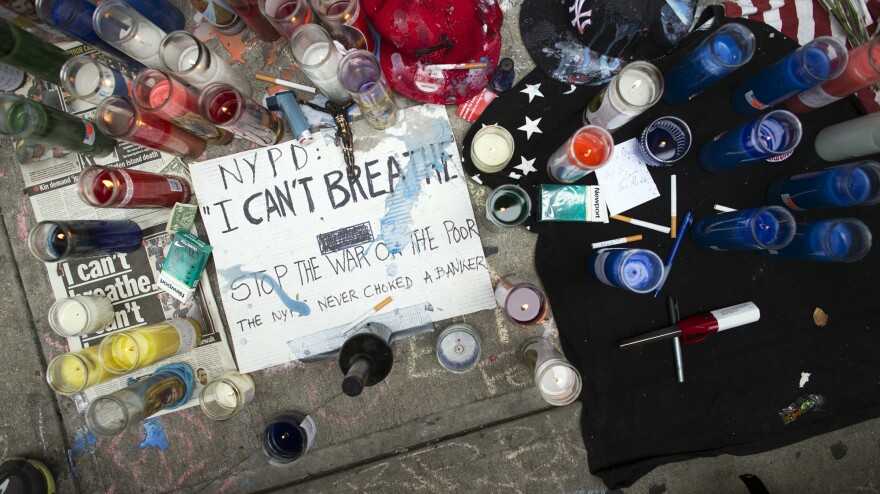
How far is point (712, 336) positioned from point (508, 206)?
744 millimetres

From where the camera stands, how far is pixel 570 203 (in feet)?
4.13

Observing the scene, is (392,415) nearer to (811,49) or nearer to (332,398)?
(332,398)

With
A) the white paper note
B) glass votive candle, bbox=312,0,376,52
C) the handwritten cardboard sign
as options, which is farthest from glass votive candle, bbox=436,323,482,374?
glass votive candle, bbox=312,0,376,52

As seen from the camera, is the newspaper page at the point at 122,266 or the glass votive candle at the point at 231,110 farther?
the newspaper page at the point at 122,266

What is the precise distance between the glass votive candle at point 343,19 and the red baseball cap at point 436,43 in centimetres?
8

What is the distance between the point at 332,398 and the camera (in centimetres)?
132

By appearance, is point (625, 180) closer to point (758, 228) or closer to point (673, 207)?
point (673, 207)

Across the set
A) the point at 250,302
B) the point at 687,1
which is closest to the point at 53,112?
the point at 250,302

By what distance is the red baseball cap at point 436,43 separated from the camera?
47.2 inches

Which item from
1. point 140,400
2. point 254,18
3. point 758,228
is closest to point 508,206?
point 758,228

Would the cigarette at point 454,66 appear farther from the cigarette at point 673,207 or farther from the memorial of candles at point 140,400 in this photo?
the memorial of candles at point 140,400

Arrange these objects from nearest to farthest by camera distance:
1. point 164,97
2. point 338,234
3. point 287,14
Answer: point 164,97 < point 287,14 < point 338,234

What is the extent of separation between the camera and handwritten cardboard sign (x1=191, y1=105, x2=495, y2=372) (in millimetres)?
1297

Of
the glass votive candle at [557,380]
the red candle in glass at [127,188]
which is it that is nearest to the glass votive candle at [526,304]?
the glass votive candle at [557,380]
